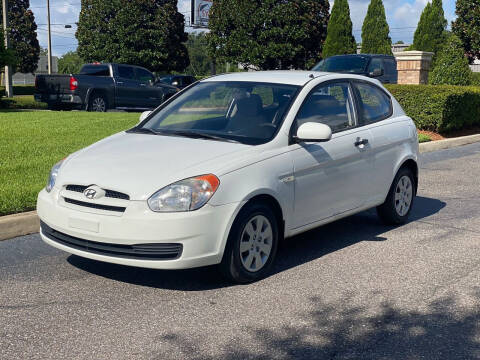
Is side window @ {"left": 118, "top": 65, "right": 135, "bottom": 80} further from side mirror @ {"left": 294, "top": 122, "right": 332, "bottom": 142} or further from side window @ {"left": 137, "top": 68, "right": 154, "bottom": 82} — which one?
side mirror @ {"left": 294, "top": 122, "right": 332, "bottom": 142}

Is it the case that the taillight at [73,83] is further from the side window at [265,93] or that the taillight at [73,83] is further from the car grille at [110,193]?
the car grille at [110,193]

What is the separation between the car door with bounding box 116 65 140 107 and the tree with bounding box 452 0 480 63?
76.9ft

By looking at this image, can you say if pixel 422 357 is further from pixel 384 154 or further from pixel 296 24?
pixel 296 24

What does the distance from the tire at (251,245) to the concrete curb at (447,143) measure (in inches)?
395

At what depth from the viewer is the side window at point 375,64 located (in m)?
19.2

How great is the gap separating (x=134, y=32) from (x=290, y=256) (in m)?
38.3

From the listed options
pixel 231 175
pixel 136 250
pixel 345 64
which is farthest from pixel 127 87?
pixel 136 250

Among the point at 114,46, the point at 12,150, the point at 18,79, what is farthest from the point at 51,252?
the point at 18,79

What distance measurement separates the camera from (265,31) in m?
36.3

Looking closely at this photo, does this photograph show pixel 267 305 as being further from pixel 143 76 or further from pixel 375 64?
pixel 143 76

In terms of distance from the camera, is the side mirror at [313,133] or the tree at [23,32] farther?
the tree at [23,32]

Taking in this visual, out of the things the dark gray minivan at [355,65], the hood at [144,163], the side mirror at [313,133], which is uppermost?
the dark gray minivan at [355,65]

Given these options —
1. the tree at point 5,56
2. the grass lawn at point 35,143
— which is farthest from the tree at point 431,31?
the grass lawn at point 35,143

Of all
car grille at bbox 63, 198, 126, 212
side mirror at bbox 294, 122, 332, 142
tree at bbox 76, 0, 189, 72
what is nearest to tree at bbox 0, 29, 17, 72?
car grille at bbox 63, 198, 126, 212
